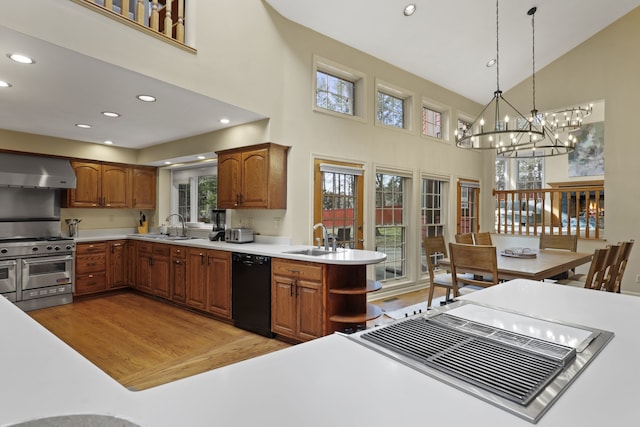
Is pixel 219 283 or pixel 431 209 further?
pixel 431 209

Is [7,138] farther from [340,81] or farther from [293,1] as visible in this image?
[340,81]

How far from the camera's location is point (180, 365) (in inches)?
116

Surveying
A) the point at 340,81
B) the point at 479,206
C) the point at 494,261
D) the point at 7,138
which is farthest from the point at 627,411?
the point at 479,206

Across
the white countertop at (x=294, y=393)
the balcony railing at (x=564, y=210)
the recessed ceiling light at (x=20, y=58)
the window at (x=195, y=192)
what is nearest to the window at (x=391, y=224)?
the balcony railing at (x=564, y=210)

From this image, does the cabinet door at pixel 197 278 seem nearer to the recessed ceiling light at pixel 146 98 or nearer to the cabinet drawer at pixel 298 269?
the cabinet drawer at pixel 298 269

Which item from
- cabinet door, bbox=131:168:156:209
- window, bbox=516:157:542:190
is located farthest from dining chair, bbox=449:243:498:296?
window, bbox=516:157:542:190

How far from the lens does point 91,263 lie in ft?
17.0

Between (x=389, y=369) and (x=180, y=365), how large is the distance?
2.64 m

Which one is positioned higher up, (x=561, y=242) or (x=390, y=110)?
(x=390, y=110)

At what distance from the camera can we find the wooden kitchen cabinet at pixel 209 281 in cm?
399

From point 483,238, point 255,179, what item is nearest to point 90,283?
point 255,179

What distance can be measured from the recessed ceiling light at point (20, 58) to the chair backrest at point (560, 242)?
6193 millimetres

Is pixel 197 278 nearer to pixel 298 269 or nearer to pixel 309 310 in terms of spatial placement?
pixel 298 269

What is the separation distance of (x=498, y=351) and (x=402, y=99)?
5.29 m
